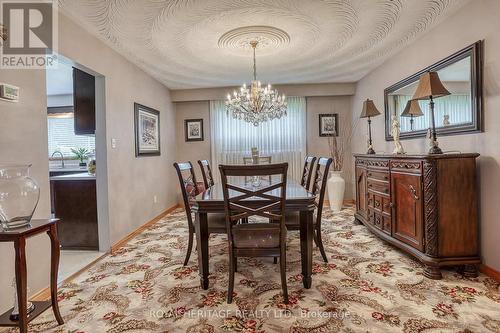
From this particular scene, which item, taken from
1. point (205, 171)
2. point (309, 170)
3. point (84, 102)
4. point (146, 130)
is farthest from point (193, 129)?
point (309, 170)

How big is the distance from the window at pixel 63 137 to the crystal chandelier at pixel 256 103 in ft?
12.3

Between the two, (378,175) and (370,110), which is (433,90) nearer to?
(378,175)

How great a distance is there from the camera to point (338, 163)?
5.15 metres

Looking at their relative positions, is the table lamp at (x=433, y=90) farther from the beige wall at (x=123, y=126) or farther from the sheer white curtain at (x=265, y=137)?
the beige wall at (x=123, y=126)

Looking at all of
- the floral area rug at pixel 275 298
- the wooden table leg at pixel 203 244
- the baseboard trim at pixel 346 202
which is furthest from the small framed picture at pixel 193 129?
the wooden table leg at pixel 203 244

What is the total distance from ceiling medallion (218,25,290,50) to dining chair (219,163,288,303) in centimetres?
180

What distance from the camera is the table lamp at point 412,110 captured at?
129 inches

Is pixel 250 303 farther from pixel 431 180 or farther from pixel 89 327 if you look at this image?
pixel 431 180

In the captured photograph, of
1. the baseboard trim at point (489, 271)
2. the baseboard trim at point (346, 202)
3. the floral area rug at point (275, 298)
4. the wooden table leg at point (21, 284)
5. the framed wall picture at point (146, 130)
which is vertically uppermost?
the framed wall picture at point (146, 130)

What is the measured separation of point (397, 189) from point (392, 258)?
713 mm

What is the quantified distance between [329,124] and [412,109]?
2.19m

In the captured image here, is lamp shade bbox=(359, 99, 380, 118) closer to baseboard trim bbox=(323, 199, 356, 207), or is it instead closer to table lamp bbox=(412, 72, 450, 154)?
table lamp bbox=(412, 72, 450, 154)

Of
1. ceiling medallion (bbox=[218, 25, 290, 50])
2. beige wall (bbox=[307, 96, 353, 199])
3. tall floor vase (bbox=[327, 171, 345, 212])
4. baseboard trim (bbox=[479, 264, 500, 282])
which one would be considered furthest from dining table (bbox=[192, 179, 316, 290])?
beige wall (bbox=[307, 96, 353, 199])

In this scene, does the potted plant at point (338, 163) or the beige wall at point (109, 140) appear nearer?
the beige wall at point (109, 140)
